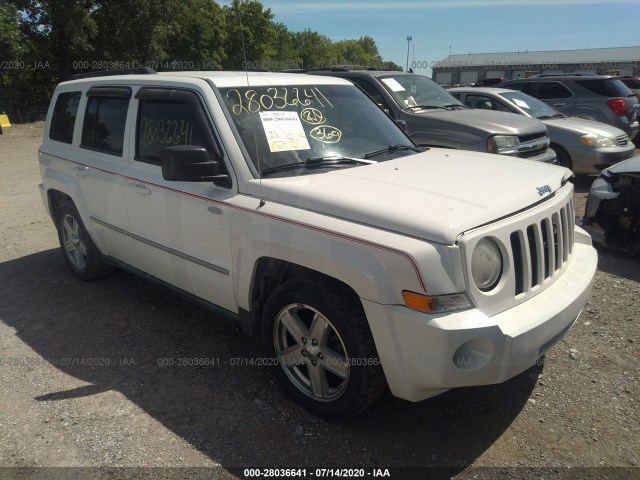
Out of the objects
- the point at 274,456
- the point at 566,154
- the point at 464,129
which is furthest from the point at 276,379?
the point at 566,154

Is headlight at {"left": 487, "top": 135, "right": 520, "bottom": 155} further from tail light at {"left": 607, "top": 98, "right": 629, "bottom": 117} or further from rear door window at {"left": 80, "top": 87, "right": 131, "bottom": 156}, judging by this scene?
tail light at {"left": 607, "top": 98, "right": 629, "bottom": 117}

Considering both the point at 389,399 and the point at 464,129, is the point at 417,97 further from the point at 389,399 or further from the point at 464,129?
the point at 389,399

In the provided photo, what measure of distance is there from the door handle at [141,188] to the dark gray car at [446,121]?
12.4ft

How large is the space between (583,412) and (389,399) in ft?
3.75

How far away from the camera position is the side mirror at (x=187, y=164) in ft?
9.76

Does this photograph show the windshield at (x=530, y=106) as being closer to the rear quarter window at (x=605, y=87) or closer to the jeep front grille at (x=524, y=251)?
the rear quarter window at (x=605, y=87)

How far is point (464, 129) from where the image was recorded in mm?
6719

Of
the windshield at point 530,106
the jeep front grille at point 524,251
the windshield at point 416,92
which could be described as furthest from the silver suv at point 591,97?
the jeep front grille at point 524,251

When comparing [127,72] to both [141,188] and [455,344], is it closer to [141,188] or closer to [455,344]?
[141,188]

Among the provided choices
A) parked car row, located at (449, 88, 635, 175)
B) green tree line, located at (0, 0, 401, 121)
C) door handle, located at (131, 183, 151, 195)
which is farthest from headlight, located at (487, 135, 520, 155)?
green tree line, located at (0, 0, 401, 121)

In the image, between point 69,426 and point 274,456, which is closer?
point 274,456

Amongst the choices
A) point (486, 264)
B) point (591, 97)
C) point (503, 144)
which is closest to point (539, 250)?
point (486, 264)

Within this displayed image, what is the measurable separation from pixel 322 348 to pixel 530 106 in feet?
26.2

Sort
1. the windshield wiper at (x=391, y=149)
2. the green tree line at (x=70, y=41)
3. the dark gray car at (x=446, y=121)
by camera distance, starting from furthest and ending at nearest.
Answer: the green tree line at (x=70, y=41) < the dark gray car at (x=446, y=121) < the windshield wiper at (x=391, y=149)
